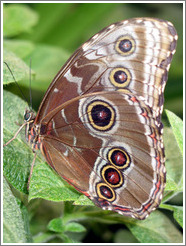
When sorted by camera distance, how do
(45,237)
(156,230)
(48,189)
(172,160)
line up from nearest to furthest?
(48,189) → (45,237) → (156,230) → (172,160)

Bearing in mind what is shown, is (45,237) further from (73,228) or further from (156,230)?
(156,230)

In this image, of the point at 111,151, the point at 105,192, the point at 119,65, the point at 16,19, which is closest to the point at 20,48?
the point at 16,19

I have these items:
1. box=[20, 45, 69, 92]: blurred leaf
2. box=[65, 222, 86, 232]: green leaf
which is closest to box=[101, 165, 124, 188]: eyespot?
box=[65, 222, 86, 232]: green leaf

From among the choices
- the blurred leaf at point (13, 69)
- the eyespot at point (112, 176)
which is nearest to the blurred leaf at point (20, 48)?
the blurred leaf at point (13, 69)

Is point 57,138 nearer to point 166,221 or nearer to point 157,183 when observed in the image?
point 157,183

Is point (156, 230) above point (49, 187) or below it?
below

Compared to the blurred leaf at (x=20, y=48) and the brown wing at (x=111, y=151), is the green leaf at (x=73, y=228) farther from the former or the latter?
the blurred leaf at (x=20, y=48)

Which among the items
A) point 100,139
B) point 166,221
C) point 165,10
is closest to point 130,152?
point 100,139

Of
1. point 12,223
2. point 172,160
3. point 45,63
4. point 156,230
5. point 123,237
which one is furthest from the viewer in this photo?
point 45,63
